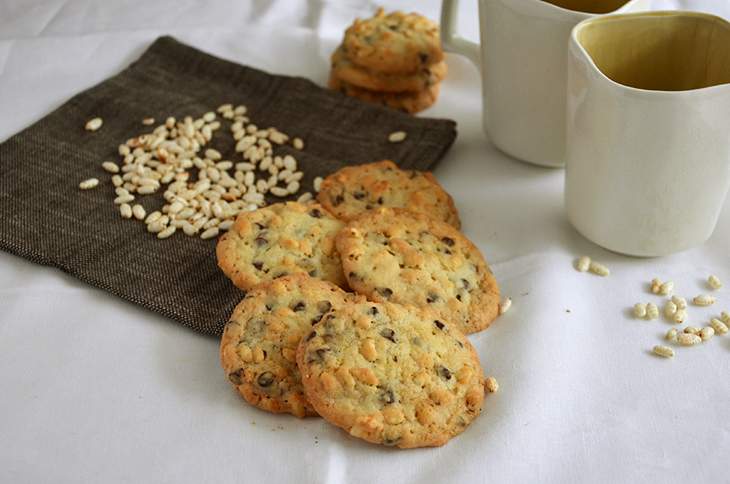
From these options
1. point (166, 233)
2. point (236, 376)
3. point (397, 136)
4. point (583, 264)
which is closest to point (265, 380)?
point (236, 376)

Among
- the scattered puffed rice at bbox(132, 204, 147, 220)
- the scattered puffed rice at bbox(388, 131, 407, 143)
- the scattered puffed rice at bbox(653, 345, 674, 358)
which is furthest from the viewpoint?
the scattered puffed rice at bbox(388, 131, 407, 143)

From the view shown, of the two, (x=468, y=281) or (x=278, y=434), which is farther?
(x=468, y=281)

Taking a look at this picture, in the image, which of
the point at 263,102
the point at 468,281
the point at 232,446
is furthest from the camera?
the point at 263,102

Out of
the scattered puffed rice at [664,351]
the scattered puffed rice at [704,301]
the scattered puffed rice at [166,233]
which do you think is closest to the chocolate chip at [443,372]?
the scattered puffed rice at [664,351]

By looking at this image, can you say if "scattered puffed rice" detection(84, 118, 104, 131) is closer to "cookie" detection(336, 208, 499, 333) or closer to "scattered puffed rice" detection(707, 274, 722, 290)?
"cookie" detection(336, 208, 499, 333)

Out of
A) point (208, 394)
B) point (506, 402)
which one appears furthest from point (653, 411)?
point (208, 394)

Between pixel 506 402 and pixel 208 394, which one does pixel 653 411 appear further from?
pixel 208 394

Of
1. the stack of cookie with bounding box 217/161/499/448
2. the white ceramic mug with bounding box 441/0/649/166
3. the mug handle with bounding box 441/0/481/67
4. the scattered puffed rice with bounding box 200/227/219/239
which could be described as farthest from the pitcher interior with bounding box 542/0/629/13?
the scattered puffed rice with bounding box 200/227/219/239
